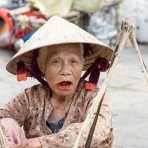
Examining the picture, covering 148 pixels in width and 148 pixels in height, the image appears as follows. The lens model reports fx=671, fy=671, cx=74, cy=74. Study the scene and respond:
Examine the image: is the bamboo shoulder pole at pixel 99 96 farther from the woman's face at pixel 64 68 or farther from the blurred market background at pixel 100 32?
the blurred market background at pixel 100 32

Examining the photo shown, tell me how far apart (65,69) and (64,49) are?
97 millimetres

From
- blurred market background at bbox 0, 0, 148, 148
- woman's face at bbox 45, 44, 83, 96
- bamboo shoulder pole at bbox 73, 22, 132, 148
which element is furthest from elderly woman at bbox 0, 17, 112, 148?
blurred market background at bbox 0, 0, 148, 148

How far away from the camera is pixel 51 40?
9.46 feet

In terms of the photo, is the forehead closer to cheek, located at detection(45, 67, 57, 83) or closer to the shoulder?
cheek, located at detection(45, 67, 57, 83)

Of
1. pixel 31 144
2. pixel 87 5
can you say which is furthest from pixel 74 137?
pixel 87 5

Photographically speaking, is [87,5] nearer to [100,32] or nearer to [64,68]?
[100,32]

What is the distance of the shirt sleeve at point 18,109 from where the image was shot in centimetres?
309

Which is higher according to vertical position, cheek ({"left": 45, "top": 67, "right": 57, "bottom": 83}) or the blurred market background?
cheek ({"left": 45, "top": 67, "right": 57, "bottom": 83})

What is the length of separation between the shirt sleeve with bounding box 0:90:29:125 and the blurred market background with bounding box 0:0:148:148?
175 cm

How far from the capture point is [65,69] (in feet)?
9.64

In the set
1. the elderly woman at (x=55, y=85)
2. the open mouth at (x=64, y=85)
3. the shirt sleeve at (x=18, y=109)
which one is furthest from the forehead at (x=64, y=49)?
the shirt sleeve at (x=18, y=109)

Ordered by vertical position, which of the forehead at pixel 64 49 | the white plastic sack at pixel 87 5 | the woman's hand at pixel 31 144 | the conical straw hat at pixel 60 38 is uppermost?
the conical straw hat at pixel 60 38

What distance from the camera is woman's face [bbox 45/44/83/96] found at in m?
2.93

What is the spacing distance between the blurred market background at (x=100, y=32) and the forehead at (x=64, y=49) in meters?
1.84
